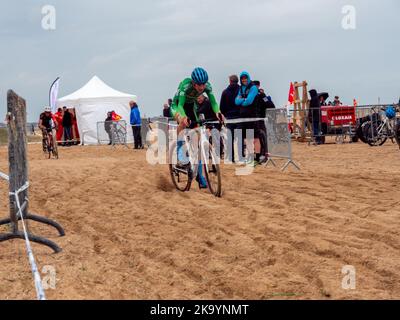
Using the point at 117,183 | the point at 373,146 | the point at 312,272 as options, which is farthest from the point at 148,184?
the point at 373,146

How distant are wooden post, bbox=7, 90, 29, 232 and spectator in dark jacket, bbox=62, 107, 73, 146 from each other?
27.0 metres

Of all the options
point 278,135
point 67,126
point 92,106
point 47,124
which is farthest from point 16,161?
point 92,106

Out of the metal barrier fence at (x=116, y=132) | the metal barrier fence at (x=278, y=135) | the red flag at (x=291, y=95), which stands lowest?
the metal barrier fence at (x=116, y=132)

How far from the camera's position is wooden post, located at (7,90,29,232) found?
312 inches

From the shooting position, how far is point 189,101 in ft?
38.5

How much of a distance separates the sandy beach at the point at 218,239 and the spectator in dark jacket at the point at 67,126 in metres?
21.6

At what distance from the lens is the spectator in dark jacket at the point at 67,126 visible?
115 feet

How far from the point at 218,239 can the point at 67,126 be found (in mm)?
28723

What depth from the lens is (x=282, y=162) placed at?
59.8 ft

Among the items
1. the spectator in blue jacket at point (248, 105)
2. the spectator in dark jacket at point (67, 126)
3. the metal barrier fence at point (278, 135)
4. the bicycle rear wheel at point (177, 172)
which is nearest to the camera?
the bicycle rear wheel at point (177, 172)

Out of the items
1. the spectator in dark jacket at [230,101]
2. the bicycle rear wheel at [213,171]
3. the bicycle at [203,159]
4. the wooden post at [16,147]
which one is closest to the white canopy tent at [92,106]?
the spectator in dark jacket at [230,101]

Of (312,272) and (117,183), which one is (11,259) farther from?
(117,183)

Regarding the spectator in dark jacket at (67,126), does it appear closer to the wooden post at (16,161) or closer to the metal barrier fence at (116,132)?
the metal barrier fence at (116,132)

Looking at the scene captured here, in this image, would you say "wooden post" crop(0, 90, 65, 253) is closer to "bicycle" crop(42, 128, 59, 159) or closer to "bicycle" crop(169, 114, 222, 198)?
"bicycle" crop(169, 114, 222, 198)
